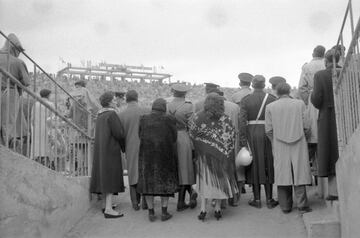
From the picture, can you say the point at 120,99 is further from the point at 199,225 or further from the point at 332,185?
the point at 332,185

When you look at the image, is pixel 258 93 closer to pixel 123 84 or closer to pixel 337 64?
pixel 337 64

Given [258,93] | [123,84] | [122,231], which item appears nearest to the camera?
[122,231]

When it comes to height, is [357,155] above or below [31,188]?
above

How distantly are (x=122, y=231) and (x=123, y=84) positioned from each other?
52.9ft

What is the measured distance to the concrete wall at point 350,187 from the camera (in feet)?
14.3

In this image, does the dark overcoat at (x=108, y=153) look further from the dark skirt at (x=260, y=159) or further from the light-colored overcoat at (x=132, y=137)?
the dark skirt at (x=260, y=159)

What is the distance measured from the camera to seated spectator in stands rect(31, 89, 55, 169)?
5906 mm

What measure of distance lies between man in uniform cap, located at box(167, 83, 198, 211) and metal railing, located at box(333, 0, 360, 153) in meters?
2.16

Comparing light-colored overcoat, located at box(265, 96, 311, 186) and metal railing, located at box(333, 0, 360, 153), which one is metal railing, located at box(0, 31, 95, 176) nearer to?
light-colored overcoat, located at box(265, 96, 311, 186)

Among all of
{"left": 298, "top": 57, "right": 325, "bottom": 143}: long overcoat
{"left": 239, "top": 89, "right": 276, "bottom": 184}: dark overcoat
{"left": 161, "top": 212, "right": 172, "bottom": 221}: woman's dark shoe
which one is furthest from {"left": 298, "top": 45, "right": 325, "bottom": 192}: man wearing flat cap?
{"left": 161, "top": 212, "right": 172, "bottom": 221}: woman's dark shoe

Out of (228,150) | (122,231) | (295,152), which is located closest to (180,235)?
(122,231)

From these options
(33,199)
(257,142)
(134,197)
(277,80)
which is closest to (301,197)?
(257,142)

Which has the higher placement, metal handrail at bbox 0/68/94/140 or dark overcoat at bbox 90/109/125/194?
metal handrail at bbox 0/68/94/140

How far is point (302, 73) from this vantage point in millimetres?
7418
